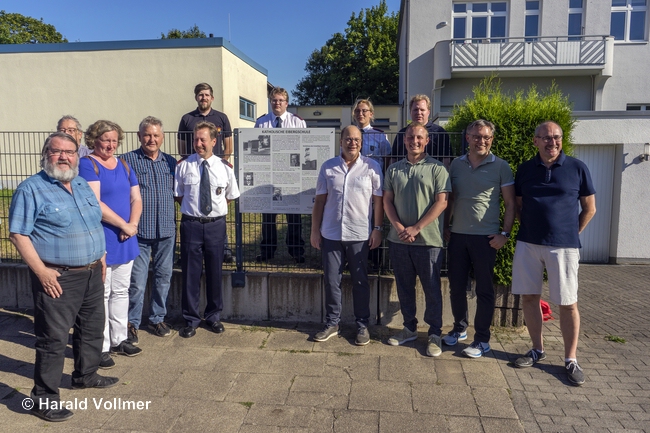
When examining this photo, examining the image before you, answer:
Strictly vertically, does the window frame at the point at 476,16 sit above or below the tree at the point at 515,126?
above

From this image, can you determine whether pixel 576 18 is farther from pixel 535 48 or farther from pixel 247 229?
pixel 247 229

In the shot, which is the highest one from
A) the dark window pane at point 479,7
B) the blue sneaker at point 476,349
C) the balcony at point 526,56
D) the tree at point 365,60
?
the tree at point 365,60

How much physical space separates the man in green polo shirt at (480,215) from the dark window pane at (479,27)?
16424 millimetres

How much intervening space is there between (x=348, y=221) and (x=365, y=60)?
3464 cm

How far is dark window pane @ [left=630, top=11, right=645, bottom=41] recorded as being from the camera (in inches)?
687

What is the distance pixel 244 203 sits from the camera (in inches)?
209

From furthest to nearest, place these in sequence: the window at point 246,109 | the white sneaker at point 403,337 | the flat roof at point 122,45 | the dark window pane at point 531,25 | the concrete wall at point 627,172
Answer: the window at point 246,109 < the dark window pane at point 531,25 < the flat roof at point 122,45 < the concrete wall at point 627,172 < the white sneaker at point 403,337

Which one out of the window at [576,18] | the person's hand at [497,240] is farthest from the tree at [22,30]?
the person's hand at [497,240]

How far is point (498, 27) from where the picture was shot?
18.7 m

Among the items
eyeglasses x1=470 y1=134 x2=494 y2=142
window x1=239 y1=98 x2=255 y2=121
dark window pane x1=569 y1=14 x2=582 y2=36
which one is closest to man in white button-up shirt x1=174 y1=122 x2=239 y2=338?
eyeglasses x1=470 y1=134 x2=494 y2=142

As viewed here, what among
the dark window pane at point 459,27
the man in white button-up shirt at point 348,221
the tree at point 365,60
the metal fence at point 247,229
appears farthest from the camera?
Result: the tree at point 365,60

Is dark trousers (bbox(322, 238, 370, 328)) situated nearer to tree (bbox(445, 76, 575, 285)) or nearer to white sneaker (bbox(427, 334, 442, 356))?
white sneaker (bbox(427, 334, 442, 356))

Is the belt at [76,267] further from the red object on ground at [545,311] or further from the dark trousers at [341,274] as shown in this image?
the red object on ground at [545,311]

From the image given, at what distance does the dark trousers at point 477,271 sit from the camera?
427 centimetres
